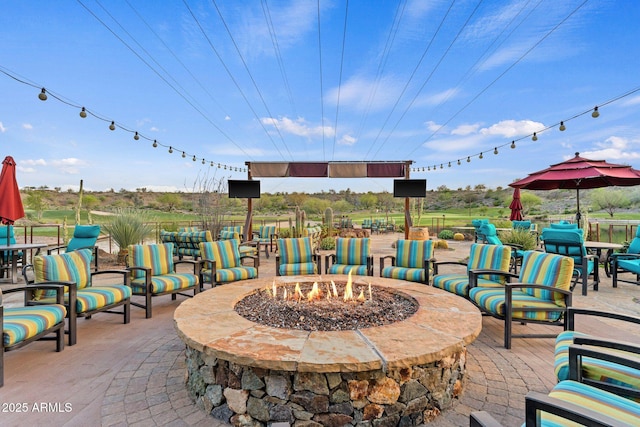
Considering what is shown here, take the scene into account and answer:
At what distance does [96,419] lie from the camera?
185 cm

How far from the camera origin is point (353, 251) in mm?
5297

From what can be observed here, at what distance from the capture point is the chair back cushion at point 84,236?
241 inches

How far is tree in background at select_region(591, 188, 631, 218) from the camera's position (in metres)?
23.4

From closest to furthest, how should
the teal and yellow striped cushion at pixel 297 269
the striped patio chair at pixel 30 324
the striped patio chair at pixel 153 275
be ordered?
the striped patio chair at pixel 30 324, the striped patio chair at pixel 153 275, the teal and yellow striped cushion at pixel 297 269

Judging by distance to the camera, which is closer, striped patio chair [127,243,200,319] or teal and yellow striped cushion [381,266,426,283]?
striped patio chair [127,243,200,319]

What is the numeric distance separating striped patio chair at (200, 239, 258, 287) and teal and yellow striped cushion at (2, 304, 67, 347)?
186 cm

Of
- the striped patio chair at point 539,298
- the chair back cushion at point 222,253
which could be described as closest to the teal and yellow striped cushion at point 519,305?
the striped patio chair at point 539,298

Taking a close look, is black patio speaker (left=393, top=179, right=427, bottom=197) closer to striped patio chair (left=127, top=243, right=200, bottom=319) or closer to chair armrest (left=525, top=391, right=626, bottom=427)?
striped patio chair (left=127, top=243, right=200, bottom=319)

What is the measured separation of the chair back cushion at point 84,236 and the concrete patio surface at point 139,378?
3280 mm

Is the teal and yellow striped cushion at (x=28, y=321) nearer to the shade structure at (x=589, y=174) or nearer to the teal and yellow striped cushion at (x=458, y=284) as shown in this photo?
the teal and yellow striped cushion at (x=458, y=284)

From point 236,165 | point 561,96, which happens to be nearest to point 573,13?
point 561,96

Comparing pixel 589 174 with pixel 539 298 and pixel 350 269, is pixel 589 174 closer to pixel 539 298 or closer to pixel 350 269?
pixel 539 298

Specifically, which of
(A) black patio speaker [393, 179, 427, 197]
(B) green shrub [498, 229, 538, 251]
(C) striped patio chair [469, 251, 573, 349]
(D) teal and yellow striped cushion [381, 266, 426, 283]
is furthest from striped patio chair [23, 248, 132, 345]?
(B) green shrub [498, 229, 538, 251]

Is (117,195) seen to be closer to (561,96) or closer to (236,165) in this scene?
(236,165)
